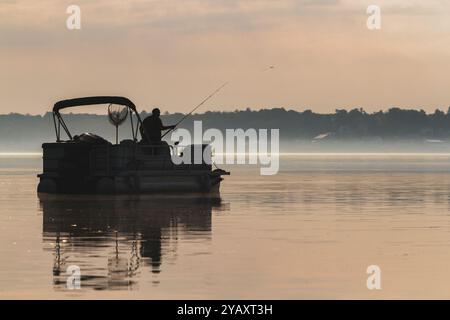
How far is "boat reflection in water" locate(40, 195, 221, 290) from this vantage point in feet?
60.4

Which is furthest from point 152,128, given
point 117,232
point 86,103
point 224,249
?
point 224,249

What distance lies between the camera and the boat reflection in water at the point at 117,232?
18422mm

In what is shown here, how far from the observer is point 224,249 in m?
21.9

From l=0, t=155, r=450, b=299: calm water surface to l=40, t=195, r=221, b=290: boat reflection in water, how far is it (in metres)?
0.02

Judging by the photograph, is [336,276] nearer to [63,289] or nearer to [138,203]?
[63,289]

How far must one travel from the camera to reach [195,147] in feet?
144

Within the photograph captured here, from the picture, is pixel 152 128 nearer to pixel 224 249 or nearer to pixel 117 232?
pixel 117 232

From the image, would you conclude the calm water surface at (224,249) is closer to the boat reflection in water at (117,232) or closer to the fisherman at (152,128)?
the boat reflection in water at (117,232)

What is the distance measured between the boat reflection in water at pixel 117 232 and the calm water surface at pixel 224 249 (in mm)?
23

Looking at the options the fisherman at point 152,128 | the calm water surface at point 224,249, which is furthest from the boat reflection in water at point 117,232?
the fisherman at point 152,128

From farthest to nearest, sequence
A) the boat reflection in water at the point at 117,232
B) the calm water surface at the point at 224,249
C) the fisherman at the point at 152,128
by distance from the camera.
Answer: the fisherman at the point at 152,128
the boat reflection in water at the point at 117,232
the calm water surface at the point at 224,249

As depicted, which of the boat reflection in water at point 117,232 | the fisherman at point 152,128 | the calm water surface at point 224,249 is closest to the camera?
the calm water surface at point 224,249

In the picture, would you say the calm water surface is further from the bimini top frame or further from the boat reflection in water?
the bimini top frame
